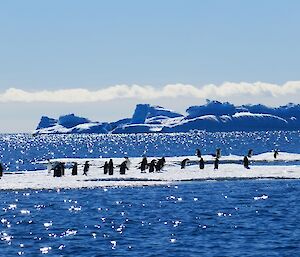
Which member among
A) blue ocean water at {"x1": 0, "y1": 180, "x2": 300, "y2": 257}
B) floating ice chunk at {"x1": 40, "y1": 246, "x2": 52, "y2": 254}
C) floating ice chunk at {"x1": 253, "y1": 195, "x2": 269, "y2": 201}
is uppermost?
floating ice chunk at {"x1": 253, "y1": 195, "x2": 269, "y2": 201}

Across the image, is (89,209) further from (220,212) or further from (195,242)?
(195,242)

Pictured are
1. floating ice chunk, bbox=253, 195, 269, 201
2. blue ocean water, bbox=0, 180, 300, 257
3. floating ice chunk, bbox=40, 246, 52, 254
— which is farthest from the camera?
floating ice chunk, bbox=253, 195, 269, 201

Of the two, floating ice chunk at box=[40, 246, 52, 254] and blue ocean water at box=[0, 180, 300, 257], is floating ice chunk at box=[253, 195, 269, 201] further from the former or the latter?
floating ice chunk at box=[40, 246, 52, 254]

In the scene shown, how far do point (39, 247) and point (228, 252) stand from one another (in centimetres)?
756

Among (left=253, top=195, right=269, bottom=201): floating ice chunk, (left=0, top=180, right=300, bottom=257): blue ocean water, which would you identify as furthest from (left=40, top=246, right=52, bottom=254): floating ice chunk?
(left=253, top=195, right=269, bottom=201): floating ice chunk

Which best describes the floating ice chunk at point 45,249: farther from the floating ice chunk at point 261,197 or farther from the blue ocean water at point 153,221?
the floating ice chunk at point 261,197

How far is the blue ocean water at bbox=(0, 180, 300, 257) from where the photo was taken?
28.7 metres

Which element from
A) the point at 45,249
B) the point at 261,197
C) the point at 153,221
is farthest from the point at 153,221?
the point at 261,197

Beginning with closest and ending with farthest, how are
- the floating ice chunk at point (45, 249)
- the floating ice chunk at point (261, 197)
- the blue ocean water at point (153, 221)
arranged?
the floating ice chunk at point (45, 249) → the blue ocean water at point (153, 221) → the floating ice chunk at point (261, 197)

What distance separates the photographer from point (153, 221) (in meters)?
36.4

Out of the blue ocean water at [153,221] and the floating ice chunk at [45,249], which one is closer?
the floating ice chunk at [45,249]

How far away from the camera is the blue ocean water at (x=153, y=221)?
28719 mm

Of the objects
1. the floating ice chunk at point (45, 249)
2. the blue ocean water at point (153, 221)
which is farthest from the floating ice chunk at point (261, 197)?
the floating ice chunk at point (45, 249)

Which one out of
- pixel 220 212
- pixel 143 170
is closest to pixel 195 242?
pixel 220 212
